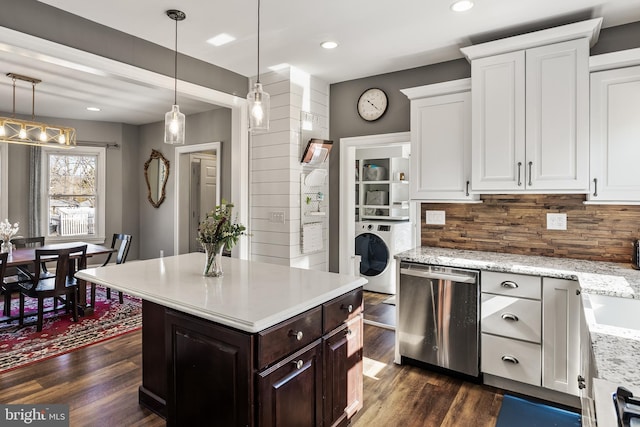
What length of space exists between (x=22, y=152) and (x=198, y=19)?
4775mm

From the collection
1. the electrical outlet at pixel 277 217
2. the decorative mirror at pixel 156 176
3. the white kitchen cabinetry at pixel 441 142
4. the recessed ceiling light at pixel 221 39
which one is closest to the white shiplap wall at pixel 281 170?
the electrical outlet at pixel 277 217

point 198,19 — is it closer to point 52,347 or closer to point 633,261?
point 52,347

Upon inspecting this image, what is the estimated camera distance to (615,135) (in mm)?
2459

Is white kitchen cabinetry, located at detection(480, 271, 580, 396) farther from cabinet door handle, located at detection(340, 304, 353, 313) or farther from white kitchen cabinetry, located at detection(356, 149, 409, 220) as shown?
white kitchen cabinetry, located at detection(356, 149, 409, 220)

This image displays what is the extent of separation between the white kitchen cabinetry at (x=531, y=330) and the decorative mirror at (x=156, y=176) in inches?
209

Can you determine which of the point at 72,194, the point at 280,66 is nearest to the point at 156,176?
the point at 72,194

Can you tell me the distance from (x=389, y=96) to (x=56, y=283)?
3.85 m

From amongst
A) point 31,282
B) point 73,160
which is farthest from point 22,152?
point 31,282

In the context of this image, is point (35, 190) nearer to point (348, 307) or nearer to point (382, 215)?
point (382, 215)

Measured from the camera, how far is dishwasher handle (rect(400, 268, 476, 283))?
2632 millimetres

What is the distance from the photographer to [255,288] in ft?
6.37

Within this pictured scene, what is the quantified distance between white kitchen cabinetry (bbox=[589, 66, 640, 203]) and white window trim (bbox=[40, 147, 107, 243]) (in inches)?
265

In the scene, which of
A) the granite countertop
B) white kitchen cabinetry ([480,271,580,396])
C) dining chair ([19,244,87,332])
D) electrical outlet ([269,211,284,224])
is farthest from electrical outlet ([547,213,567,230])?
dining chair ([19,244,87,332])

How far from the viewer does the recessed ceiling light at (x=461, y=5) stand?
246cm
